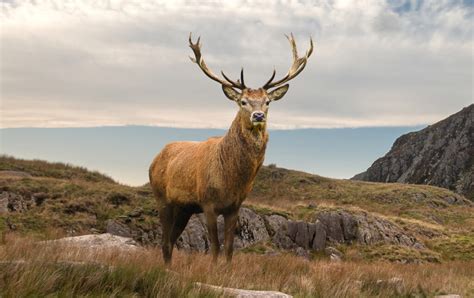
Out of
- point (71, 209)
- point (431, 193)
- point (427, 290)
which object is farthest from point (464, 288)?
point (431, 193)

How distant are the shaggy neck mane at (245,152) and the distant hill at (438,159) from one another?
9867 cm

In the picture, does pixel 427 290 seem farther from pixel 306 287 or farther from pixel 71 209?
pixel 71 209

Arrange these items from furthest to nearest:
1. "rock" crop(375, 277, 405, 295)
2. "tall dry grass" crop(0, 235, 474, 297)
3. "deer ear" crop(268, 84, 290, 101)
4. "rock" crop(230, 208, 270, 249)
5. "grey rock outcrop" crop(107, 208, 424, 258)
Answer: "rock" crop(230, 208, 270, 249), "grey rock outcrop" crop(107, 208, 424, 258), "deer ear" crop(268, 84, 290, 101), "rock" crop(375, 277, 405, 295), "tall dry grass" crop(0, 235, 474, 297)

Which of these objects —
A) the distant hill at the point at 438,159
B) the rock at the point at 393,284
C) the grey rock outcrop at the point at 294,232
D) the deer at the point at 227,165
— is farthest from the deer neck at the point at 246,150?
the distant hill at the point at 438,159

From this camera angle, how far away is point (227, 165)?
8.45 m

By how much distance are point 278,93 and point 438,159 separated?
119123 millimetres

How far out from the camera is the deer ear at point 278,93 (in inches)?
350

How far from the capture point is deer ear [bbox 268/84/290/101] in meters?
8.88

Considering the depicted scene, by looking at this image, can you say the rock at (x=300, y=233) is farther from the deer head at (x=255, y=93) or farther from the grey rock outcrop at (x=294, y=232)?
the deer head at (x=255, y=93)

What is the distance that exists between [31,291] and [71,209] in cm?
1548

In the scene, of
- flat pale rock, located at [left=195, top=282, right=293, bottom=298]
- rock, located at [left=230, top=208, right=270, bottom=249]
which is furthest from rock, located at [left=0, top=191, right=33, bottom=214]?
flat pale rock, located at [left=195, top=282, right=293, bottom=298]

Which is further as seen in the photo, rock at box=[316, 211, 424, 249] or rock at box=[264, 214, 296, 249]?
rock at box=[316, 211, 424, 249]

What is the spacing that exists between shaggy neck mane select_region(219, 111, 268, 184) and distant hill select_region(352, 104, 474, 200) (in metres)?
98.7

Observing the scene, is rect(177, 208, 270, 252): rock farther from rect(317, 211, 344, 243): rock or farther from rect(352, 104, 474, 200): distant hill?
rect(352, 104, 474, 200): distant hill
